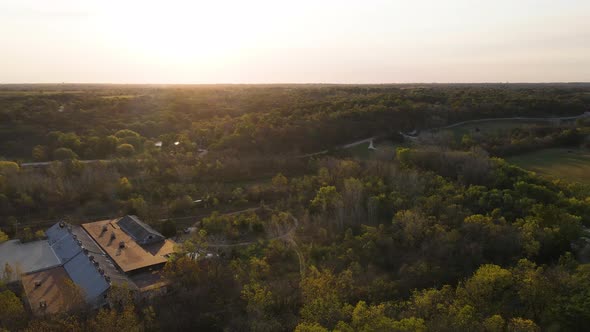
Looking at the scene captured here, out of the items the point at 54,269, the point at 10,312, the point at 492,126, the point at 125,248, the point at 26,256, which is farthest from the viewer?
the point at 492,126

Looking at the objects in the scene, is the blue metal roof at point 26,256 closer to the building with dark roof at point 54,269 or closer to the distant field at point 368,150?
the building with dark roof at point 54,269

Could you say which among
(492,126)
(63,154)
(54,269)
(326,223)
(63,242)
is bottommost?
(54,269)

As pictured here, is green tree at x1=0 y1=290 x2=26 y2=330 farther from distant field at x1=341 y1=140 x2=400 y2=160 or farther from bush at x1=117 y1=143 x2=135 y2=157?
distant field at x1=341 y1=140 x2=400 y2=160

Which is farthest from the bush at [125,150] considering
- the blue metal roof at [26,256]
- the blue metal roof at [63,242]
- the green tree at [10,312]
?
the green tree at [10,312]

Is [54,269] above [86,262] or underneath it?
underneath

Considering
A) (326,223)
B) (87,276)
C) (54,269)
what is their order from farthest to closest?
(326,223), (54,269), (87,276)

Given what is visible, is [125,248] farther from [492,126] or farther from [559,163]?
[492,126]

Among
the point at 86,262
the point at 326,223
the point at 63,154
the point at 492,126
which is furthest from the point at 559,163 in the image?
the point at 63,154

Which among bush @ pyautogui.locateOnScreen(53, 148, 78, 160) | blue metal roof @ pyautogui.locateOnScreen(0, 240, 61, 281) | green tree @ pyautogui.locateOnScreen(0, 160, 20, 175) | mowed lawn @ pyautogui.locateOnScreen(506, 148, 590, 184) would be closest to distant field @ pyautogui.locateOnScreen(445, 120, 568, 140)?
mowed lawn @ pyautogui.locateOnScreen(506, 148, 590, 184)

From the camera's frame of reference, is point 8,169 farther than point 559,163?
No
